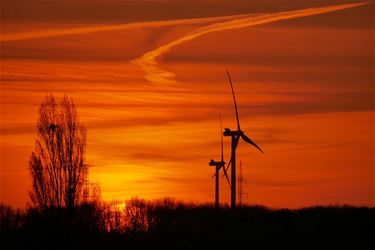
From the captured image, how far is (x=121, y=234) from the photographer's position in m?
123

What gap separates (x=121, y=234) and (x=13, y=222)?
654 inches

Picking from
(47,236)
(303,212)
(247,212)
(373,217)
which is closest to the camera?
(47,236)

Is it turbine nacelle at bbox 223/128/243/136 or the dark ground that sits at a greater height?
turbine nacelle at bbox 223/128/243/136

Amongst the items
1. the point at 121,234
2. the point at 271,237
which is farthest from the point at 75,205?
the point at 271,237

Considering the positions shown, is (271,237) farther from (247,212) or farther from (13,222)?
(247,212)

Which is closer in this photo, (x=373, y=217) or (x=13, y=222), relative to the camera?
(x=13, y=222)

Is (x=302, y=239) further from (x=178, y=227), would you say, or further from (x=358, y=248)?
(x=178, y=227)

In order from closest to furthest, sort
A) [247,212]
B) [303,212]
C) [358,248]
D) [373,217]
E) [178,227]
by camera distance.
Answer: [358,248] < [373,217] < [178,227] < [303,212] < [247,212]

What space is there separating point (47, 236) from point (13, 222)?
4.85 meters

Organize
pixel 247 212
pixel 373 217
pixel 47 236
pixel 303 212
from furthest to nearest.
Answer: pixel 247 212, pixel 303 212, pixel 373 217, pixel 47 236

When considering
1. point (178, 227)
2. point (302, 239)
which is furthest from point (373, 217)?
point (178, 227)

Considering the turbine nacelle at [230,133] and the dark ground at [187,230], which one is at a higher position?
the turbine nacelle at [230,133]

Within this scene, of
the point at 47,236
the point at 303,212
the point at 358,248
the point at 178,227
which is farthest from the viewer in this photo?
the point at 303,212

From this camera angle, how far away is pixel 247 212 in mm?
146625
